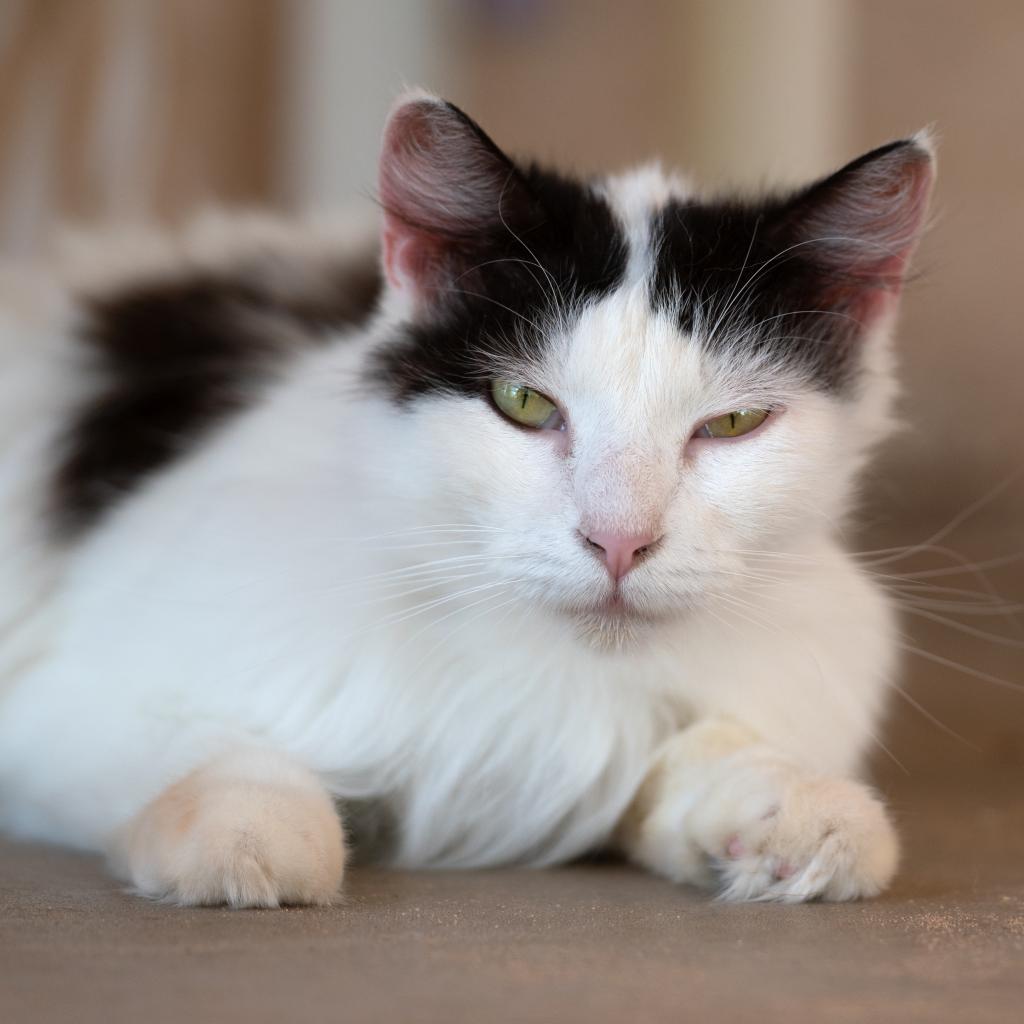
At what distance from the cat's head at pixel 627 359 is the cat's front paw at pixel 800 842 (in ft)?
0.77

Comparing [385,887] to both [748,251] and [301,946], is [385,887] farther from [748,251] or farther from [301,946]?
[748,251]

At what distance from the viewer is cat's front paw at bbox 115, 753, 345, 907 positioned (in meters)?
1.25

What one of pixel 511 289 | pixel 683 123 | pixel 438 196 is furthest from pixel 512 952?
pixel 683 123

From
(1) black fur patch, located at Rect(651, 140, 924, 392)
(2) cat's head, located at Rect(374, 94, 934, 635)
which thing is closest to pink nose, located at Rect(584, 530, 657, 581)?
(2) cat's head, located at Rect(374, 94, 934, 635)

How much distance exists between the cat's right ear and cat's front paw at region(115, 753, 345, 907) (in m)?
0.64

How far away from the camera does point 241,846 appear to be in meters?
1.25

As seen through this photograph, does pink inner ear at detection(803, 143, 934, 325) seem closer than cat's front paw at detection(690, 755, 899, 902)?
No

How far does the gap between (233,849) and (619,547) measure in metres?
0.47

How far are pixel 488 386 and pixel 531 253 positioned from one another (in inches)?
6.4

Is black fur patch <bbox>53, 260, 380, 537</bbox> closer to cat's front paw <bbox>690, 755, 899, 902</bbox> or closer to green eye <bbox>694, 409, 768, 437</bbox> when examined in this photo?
green eye <bbox>694, 409, 768, 437</bbox>

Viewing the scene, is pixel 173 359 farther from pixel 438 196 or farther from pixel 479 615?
pixel 479 615

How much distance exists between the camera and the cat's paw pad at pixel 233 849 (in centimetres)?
125

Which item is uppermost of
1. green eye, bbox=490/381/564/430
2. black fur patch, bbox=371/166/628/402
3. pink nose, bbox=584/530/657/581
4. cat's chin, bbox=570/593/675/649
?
black fur patch, bbox=371/166/628/402

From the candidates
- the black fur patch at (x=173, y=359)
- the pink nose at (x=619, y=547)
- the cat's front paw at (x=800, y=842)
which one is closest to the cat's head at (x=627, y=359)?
the pink nose at (x=619, y=547)
